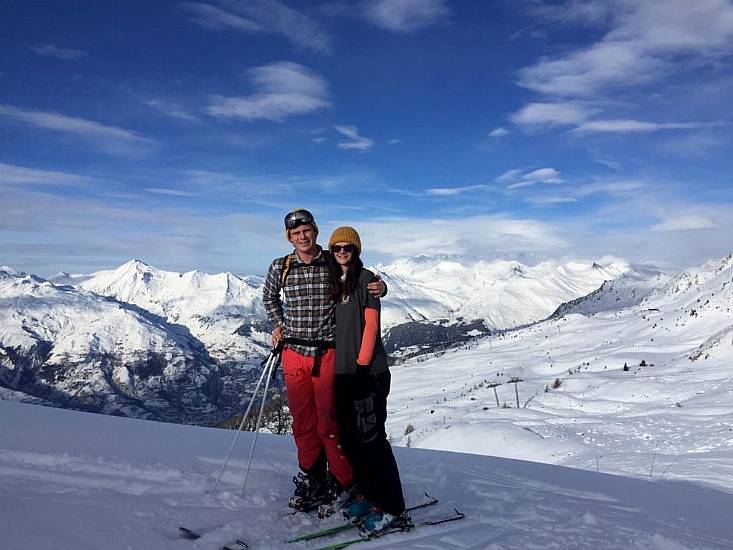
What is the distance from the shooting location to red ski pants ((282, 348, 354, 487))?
546 cm

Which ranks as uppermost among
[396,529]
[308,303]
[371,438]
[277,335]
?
[308,303]

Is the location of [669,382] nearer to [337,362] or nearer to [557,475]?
[557,475]

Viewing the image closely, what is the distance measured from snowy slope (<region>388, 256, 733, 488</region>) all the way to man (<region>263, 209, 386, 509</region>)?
7.73m

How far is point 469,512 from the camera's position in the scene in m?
5.93

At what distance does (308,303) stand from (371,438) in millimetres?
1605

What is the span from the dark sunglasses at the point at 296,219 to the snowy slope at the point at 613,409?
353 inches

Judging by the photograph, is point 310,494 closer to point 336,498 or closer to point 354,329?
point 336,498

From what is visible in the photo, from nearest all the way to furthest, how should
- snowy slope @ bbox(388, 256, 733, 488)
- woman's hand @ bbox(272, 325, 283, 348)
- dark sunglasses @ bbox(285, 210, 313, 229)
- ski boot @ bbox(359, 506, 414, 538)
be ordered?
ski boot @ bbox(359, 506, 414, 538) → dark sunglasses @ bbox(285, 210, 313, 229) → woman's hand @ bbox(272, 325, 283, 348) → snowy slope @ bbox(388, 256, 733, 488)

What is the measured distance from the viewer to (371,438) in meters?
5.36

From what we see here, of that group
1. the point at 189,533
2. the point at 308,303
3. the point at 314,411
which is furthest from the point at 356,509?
the point at 308,303

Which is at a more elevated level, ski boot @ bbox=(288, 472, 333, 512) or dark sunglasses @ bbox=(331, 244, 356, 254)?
dark sunglasses @ bbox=(331, 244, 356, 254)

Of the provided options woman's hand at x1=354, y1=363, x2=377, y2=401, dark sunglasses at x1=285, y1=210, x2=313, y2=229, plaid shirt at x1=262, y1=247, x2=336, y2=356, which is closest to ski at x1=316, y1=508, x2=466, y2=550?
woman's hand at x1=354, y1=363, x2=377, y2=401

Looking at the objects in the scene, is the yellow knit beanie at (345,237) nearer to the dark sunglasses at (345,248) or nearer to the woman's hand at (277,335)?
the dark sunglasses at (345,248)

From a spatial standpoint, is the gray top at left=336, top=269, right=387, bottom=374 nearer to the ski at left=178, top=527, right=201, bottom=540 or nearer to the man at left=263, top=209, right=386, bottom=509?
the man at left=263, top=209, right=386, bottom=509
